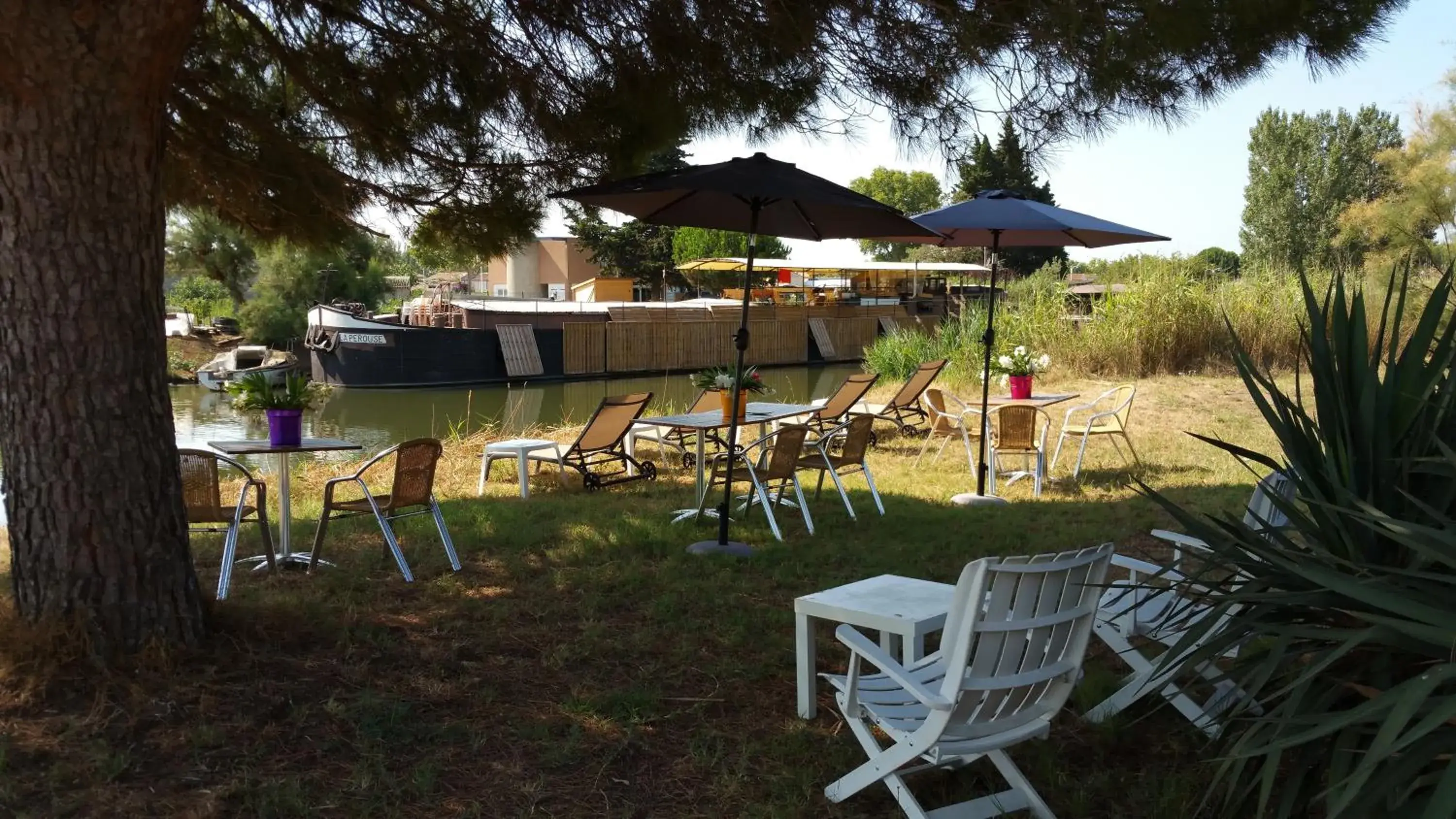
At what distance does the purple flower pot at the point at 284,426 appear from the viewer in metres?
5.32

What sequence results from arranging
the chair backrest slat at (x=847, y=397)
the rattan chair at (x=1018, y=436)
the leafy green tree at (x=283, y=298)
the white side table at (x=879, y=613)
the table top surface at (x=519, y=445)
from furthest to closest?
the leafy green tree at (x=283, y=298) < the chair backrest slat at (x=847, y=397) < the table top surface at (x=519, y=445) < the rattan chair at (x=1018, y=436) < the white side table at (x=879, y=613)

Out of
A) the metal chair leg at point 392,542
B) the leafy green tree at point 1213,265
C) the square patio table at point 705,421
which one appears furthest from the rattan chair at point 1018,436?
the leafy green tree at point 1213,265

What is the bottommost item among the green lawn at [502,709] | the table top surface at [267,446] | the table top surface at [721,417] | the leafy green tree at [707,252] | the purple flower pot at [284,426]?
the green lawn at [502,709]

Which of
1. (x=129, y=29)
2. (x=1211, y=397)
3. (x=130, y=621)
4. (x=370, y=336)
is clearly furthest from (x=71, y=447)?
(x=370, y=336)

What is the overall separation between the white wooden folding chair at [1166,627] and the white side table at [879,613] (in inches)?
18.9

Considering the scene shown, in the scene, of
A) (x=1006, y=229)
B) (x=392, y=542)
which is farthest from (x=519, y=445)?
(x=1006, y=229)

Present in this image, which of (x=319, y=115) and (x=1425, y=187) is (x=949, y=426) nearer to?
(x=319, y=115)

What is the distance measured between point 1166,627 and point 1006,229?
4341 mm

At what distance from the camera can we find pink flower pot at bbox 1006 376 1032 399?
26.8 feet

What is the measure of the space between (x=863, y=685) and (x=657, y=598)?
1972 mm

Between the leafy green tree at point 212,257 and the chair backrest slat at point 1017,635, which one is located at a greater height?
the leafy green tree at point 212,257

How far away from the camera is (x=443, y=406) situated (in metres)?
23.8

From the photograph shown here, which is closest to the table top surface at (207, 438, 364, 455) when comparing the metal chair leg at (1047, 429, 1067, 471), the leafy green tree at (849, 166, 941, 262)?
the metal chair leg at (1047, 429, 1067, 471)

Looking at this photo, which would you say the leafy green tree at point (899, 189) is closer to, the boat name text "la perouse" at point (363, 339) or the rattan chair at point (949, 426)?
the boat name text "la perouse" at point (363, 339)
